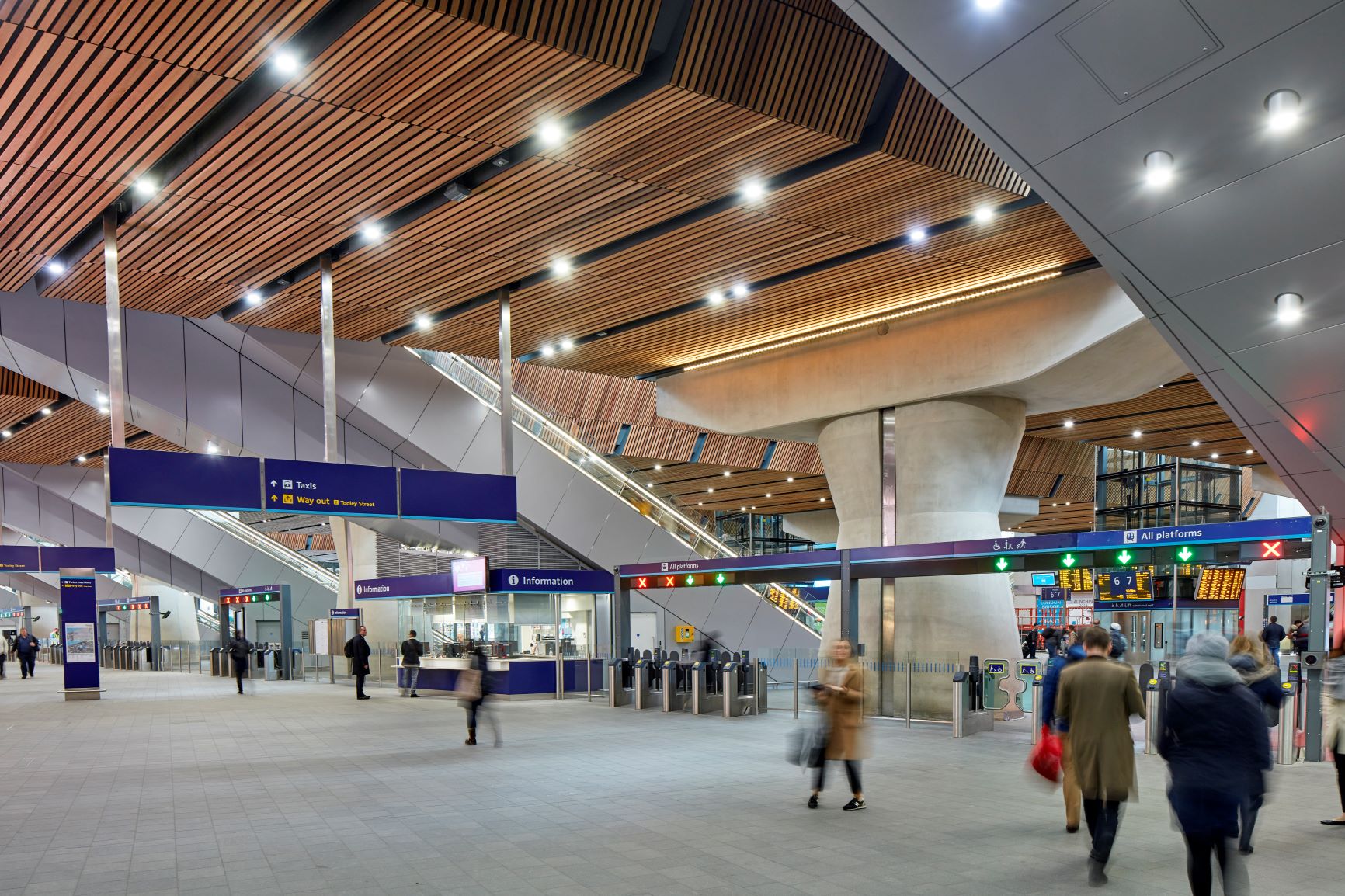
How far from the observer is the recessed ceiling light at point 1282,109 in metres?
6.87

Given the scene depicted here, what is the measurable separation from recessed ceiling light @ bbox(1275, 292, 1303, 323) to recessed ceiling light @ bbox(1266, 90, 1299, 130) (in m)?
2.20

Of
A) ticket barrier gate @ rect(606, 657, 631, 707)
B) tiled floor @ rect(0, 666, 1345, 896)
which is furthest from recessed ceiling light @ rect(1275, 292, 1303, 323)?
ticket barrier gate @ rect(606, 657, 631, 707)

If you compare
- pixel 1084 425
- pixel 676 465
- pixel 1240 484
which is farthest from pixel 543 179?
pixel 1240 484

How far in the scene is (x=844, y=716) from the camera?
867cm

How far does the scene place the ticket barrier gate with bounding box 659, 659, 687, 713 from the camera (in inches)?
690

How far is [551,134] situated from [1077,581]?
1348 inches

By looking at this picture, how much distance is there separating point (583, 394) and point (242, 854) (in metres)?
19.1

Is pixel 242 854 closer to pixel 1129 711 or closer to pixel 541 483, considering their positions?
pixel 1129 711

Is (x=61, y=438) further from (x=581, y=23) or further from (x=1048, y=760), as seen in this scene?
(x=1048, y=760)

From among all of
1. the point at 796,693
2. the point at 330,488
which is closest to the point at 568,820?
the point at 330,488

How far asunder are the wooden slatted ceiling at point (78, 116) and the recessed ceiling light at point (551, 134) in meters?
2.71

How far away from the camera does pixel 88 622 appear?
75.8ft

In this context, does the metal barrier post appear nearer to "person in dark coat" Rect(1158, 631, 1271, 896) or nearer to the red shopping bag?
the red shopping bag

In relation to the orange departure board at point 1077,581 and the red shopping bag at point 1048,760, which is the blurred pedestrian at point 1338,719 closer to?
the red shopping bag at point 1048,760
